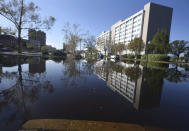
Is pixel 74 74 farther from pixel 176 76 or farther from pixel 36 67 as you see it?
pixel 176 76

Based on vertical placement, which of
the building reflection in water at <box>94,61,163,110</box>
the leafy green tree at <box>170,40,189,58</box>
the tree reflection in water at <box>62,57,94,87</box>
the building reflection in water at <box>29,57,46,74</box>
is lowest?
the building reflection in water at <box>94,61,163,110</box>

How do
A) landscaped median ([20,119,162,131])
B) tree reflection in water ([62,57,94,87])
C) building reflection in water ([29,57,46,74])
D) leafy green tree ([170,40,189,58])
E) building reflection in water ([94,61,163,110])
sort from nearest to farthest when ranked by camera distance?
1. landscaped median ([20,119,162,131])
2. building reflection in water ([94,61,163,110])
3. tree reflection in water ([62,57,94,87])
4. building reflection in water ([29,57,46,74])
5. leafy green tree ([170,40,189,58])

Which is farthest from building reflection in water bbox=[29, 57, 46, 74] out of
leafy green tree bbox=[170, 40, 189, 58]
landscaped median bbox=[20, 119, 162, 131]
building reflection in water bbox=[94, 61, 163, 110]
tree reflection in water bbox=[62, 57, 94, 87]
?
leafy green tree bbox=[170, 40, 189, 58]

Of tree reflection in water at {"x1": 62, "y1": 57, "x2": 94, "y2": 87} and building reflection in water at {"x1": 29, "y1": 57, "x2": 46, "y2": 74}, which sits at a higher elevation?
building reflection in water at {"x1": 29, "y1": 57, "x2": 46, "y2": 74}

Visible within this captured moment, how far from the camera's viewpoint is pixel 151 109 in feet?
8.92

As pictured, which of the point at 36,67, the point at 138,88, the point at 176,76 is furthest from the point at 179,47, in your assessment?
the point at 36,67

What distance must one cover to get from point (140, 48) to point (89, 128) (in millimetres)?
41152

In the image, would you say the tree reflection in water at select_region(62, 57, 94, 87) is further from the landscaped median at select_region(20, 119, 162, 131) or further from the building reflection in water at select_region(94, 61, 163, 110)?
the landscaped median at select_region(20, 119, 162, 131)

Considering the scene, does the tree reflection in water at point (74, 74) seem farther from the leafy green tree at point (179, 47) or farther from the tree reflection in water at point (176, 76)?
the leafy green tree at point (179, 47)

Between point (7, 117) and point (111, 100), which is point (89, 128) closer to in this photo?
point (111, 100)

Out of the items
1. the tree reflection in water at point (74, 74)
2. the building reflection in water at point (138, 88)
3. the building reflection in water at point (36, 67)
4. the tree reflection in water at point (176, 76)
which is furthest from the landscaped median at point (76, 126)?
the tree reflection in water at point (176, 76)

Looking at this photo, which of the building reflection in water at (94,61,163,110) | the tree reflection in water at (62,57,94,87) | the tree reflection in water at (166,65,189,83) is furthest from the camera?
the tree reflection in water at (166,65,189,83)

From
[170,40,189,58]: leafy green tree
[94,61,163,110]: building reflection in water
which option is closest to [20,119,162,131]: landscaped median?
[94,61,163,110]: building reflection in water

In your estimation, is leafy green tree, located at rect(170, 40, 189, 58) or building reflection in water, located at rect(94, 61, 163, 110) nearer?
building reflection in water, located at rect(94, 61, 163, 110)
